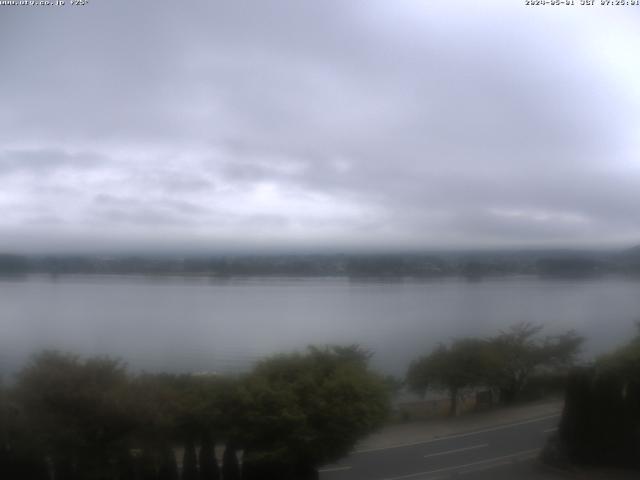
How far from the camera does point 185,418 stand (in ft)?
24.2

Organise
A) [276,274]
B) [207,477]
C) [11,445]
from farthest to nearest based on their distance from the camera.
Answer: [276,274]
[207,477]
[11,445]

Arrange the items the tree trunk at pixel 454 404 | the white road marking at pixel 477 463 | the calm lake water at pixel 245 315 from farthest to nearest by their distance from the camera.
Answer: the tree trunk at pixel 454 404
the white road marking at pixel 477 463
the calm lake water at pixel 245 315

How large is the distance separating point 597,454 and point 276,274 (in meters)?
5.40

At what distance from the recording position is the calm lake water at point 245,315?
291 inches

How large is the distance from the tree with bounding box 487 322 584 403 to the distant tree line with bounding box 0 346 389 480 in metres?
1.89

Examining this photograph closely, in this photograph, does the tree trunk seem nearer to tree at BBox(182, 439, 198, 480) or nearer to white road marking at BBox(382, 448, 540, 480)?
white road marking at BBox(382, 448, 540, 480)

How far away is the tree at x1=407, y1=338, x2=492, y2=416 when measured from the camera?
7.97 m

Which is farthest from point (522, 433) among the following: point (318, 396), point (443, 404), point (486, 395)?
point (318, 396)

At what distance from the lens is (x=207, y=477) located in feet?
24.7

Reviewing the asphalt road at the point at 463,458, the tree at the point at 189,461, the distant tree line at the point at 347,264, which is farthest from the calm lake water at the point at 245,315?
the asphalt road at the point at 463,458

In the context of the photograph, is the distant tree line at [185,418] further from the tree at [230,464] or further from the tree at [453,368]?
the tree at [453,368]

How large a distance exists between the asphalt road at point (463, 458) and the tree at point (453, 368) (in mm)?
553

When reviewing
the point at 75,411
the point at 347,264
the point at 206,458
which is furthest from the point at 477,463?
the point at 75,411

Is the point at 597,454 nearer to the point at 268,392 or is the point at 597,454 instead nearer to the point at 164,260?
the point at 268,392
